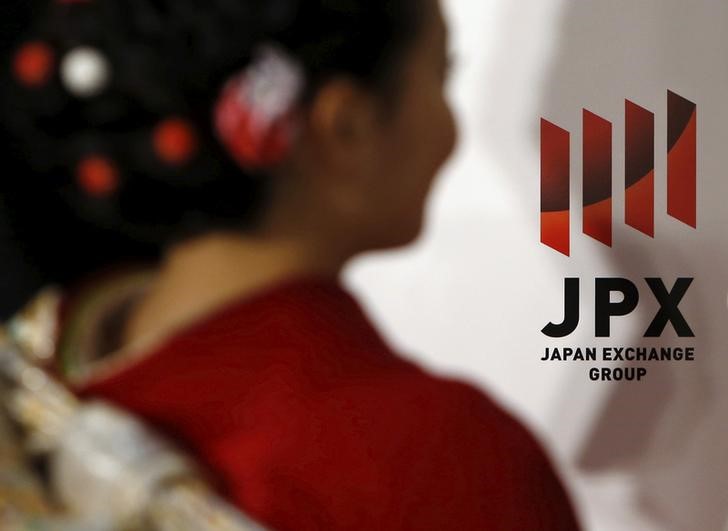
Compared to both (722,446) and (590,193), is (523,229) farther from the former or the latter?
(722,446)

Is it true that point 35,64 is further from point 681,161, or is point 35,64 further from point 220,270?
point 681,161

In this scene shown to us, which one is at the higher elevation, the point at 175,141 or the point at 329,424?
the point at 175,141

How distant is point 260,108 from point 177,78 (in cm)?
5

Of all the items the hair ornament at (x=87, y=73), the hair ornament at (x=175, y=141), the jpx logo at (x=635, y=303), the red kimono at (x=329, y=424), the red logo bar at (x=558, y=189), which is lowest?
the red kimono at (x=329, y=424)

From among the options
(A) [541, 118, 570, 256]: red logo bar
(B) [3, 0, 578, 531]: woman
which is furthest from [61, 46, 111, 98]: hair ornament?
(A) [541, 118, 570, 256]: red logo bar

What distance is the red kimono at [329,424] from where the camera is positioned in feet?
1.88

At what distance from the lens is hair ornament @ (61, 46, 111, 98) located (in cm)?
61

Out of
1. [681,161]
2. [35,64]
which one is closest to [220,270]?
[35,64]

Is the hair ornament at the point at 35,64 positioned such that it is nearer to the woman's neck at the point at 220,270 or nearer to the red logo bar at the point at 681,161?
the woman's neck at the point at 220,270

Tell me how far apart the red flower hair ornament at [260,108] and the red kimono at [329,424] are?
8 cm

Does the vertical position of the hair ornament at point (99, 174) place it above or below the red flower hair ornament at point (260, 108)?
below

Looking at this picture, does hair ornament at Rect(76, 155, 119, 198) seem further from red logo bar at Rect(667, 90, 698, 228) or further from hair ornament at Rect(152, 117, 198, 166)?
red logo bar at Rect(667, 90, 698, 228)

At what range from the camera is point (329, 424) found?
59 centimetres

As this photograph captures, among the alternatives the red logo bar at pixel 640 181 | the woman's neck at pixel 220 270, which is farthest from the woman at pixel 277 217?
the red logo bar at pixel 640 181
